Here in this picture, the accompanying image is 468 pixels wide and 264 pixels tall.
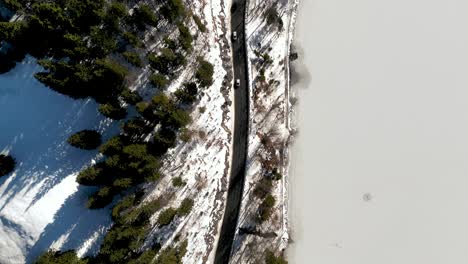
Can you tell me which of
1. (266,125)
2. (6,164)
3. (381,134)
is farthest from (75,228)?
(381,134)

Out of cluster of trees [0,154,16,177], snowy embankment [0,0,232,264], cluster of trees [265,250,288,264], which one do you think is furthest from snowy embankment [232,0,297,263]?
cluster of trees [0,154,16,177]

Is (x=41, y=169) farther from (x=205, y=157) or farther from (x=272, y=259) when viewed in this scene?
(x=272, y=259)

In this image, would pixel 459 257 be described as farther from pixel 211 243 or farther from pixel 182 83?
pixel 182 83

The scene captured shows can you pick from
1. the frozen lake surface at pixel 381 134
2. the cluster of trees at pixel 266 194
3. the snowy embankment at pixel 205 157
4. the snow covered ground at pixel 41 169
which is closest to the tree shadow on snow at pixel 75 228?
the snow covered ground at pixel 41 169

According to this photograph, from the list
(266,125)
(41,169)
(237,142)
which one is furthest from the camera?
(266,125)

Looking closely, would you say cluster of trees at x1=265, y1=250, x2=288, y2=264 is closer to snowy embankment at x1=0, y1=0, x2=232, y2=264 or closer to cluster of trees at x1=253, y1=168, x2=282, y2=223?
cluster of trees at x1=253, y1=168, x2=282, y2=223

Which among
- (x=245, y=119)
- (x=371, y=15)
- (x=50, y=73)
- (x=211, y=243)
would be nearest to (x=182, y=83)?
(x=245, y=119)
